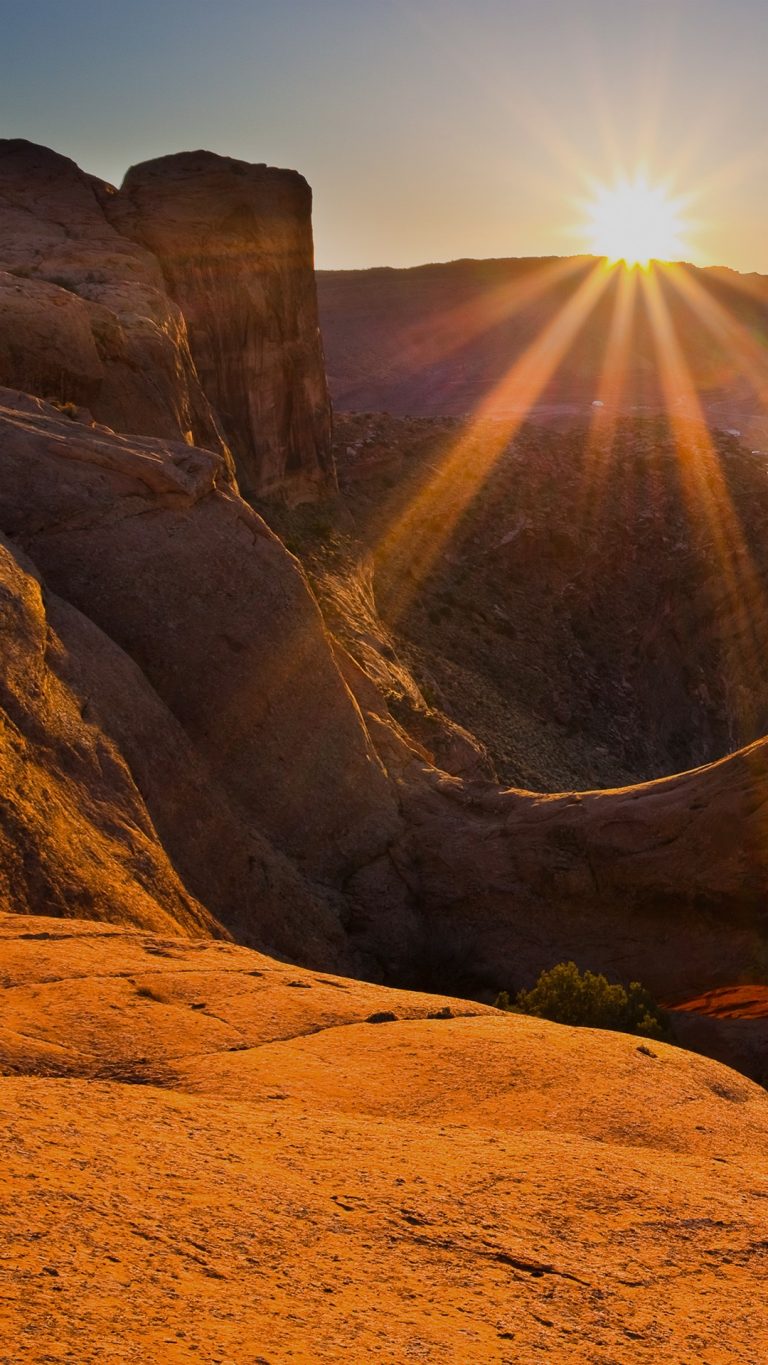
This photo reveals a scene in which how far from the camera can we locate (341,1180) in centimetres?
591

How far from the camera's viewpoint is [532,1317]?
194 inches

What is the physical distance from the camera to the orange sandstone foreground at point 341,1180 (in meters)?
4.50

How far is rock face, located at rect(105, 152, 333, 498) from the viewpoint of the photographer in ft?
114

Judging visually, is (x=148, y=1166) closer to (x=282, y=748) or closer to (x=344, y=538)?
(x=282, y=748)

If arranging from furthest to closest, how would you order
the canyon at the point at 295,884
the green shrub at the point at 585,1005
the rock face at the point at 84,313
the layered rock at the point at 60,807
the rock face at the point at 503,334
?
the rock face at the point at 503,334
the rock face at the point at 84,313
the green shrub at the point at 585,1005
the layered rock at the point at 60,807
the canyon at the point at 295,884

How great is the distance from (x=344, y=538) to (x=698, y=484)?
20073 mm

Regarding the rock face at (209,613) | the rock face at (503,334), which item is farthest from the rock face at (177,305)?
the rock face at (503,334)

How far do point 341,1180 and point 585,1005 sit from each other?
26.7 feet

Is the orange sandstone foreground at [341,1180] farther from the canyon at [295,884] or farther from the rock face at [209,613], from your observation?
the rock face at [209,613]

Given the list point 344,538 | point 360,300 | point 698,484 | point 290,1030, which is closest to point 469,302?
point 360,300

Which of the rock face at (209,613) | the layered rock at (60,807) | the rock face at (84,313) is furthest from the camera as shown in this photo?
the rock face at (84,313)

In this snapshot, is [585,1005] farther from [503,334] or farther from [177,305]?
[503,334]

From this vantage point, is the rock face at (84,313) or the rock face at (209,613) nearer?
the rock face at (209,613)

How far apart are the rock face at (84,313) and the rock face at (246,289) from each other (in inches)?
66.5
